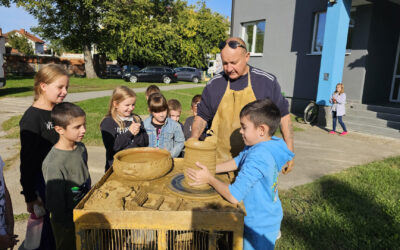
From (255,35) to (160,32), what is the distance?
60.2 feet

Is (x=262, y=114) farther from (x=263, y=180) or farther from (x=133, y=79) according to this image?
(x=133, y=79)

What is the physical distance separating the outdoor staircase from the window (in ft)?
17.2

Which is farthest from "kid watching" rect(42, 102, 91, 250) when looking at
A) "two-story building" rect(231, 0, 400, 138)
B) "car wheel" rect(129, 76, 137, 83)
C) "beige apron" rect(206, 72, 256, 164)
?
"car wheel" rect(129, 76, 137, 83)

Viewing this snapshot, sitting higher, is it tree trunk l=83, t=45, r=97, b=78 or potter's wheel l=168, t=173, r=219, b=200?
tree trunk l=83, t=45, r=97, b=78

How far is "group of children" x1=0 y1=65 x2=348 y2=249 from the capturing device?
1.64m

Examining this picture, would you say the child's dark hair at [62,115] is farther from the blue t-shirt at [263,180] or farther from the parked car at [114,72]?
the parked car at [114,72]

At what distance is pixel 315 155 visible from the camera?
19.0 feet

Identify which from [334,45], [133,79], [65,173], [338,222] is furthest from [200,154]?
[133,79]

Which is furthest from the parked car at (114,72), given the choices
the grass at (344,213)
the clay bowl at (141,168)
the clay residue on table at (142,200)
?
the clay residue on table at (142,200)

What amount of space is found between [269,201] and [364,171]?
3831 millimetres

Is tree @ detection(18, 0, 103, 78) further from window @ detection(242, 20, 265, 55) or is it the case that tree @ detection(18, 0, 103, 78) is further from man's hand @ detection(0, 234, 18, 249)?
man's hand @ detection(0, 234, 18, 249)

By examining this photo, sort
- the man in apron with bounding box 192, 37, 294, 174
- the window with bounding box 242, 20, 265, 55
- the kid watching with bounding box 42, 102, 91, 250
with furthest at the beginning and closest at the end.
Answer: the window with bounding box 242, 20, 265, 55 < the man in apron with bounding box 192, 37, 294, 174 < the kid watching with bounding box 42, 102, 91, 250

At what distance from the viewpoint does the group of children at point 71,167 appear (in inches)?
64.6

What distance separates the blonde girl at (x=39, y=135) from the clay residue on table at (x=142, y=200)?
2.54ft
